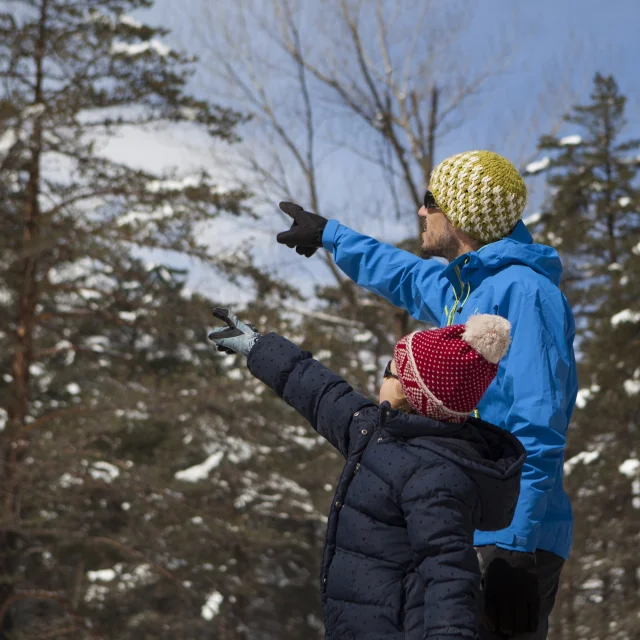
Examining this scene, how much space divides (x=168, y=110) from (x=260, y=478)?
7577mm

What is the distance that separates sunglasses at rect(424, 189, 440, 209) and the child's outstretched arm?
611mm

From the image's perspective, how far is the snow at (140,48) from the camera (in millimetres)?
12672

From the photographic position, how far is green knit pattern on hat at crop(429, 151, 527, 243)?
7.75ft

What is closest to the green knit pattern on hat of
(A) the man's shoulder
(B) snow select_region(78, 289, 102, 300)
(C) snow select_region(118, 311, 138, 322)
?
(A) the man's shoulder

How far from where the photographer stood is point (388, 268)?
2.63 metres

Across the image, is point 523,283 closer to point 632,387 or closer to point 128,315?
point 128,315

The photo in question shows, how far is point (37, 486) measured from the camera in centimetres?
1108

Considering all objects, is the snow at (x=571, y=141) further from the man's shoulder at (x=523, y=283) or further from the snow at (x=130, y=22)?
the man's shoulder at (x=523, y=283)

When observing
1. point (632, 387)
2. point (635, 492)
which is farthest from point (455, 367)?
point (635, 492)

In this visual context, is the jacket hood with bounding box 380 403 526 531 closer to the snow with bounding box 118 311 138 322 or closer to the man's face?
the man's face

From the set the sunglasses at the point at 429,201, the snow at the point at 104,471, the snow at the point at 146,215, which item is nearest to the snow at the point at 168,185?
the snow at the point at 146,215

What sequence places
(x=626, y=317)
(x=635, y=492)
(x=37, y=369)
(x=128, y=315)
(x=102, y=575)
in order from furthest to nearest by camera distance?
(x=37, y=369) < (x=102, y=575) < (x=635, y=492) < (x=626, y=317) < (x=128, y=315)

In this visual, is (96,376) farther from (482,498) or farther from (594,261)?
(482,498)

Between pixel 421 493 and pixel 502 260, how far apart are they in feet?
2.43
